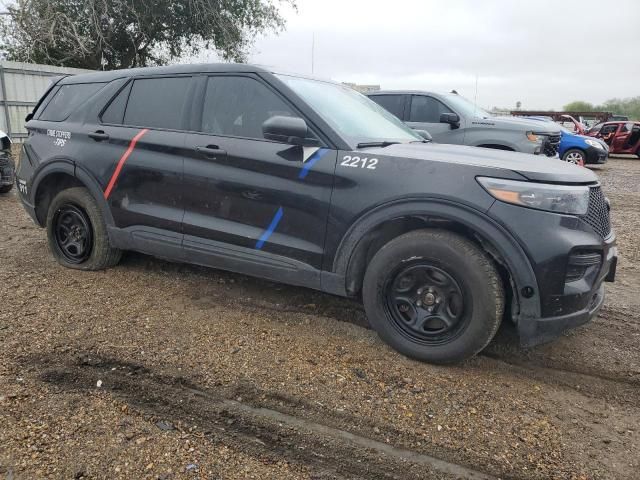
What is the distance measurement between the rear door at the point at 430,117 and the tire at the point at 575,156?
328 inches

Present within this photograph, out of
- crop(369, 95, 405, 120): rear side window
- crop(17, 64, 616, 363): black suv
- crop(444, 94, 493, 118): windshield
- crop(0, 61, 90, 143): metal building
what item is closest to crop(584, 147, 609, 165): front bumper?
crop(444, 94, 493, 118): windshield

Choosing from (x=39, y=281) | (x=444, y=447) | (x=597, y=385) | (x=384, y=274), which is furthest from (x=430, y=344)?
(x=39, y=281)

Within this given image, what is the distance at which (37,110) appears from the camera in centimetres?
487

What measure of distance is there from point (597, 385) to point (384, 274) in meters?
1.40

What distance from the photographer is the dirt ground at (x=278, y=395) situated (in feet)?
7.36

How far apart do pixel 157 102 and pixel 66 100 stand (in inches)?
45.6

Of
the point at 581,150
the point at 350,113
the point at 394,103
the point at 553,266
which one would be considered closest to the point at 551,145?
the point at 394,103

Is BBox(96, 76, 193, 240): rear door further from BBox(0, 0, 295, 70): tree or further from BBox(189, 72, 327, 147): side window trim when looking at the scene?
BBox(0, 0, 295, 70): tree

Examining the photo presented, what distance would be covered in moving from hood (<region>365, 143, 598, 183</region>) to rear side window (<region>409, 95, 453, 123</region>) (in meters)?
5.37

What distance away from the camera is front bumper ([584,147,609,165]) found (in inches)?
591

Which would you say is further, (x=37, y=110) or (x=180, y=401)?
(x=37, y=110)

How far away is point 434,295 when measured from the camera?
3.04 m

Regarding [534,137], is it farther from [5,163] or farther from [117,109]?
[5,163]

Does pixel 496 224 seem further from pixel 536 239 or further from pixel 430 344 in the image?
pixel 430 344
